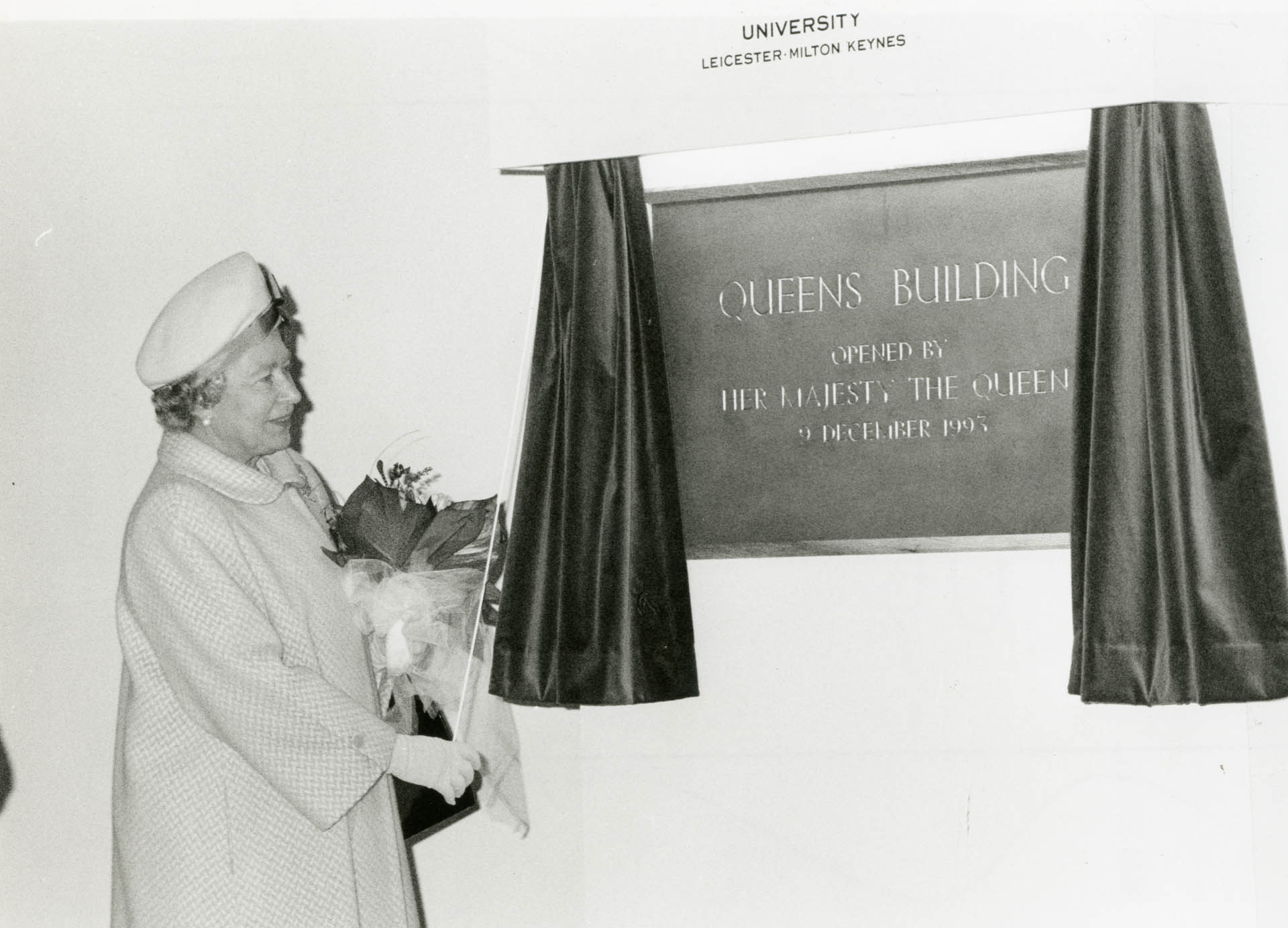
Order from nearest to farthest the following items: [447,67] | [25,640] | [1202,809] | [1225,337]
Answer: [1225,337] → [1202,809] → [447,67] → [25,640]

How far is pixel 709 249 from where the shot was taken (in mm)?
2203

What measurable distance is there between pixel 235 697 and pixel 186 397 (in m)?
0.44

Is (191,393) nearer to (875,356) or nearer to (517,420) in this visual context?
(517,420)

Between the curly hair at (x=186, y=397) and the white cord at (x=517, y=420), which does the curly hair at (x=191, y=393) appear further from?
the white cord at (x=517, y=420)

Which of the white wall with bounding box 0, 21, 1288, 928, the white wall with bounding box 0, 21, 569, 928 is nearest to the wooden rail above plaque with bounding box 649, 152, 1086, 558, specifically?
the white wall with bounding box 0, 21, 1288, 928

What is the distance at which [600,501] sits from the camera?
217 centimetres

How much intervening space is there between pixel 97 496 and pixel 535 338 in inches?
40.3

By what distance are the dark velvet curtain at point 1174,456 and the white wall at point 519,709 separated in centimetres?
10

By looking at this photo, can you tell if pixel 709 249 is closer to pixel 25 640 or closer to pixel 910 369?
pixel 910 369

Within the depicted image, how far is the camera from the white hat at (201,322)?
1.69 metres

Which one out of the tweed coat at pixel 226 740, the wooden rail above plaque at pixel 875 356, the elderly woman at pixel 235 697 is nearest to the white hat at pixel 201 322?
the elderly woman at pixel 235 697

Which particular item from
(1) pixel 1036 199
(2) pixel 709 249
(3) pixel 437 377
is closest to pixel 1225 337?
(1) pixel 1036 199

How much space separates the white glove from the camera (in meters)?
1.65

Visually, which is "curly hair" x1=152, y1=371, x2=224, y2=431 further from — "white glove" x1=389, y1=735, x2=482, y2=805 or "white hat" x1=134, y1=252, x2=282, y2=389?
"white glove" x1=389, y1=735, x2=482, y2=805
